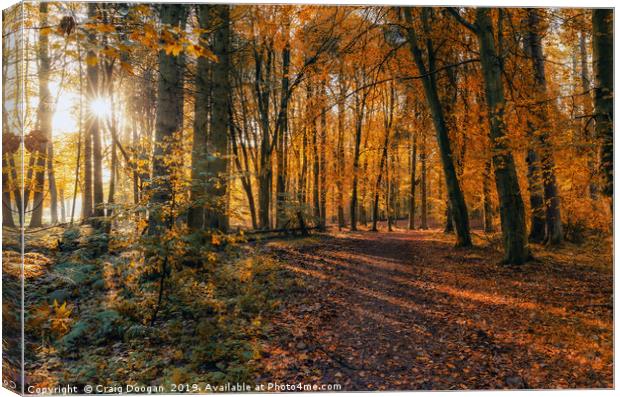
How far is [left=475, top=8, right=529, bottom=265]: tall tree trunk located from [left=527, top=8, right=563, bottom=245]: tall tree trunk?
0.31 meters

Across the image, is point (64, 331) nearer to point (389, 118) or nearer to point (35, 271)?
point (35, 271)

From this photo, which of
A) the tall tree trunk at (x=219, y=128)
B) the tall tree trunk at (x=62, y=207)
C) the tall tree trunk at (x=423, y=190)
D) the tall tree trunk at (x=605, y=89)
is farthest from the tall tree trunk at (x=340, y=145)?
the tall tree trunk at (x=62, y=207)

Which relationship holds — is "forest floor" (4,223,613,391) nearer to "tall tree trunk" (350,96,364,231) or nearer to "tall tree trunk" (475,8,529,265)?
"tall tree trunk" (475,8,529,265)

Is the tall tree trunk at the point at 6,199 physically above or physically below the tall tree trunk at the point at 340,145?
below

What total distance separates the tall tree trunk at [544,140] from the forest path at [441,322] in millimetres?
337

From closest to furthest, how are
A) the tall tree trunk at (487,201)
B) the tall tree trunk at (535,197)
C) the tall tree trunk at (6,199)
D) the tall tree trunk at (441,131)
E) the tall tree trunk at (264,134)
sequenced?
the tall tree trunk at (6,199) < the tall tree trunk at (264,134) < the tall tree trunk at (535,197) < the tall tree trunk at (441,131) < the tall tree trunk at (487,201)

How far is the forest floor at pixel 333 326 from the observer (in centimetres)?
298

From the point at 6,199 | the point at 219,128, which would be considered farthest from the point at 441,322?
the point at 6,199

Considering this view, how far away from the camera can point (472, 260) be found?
157 inches

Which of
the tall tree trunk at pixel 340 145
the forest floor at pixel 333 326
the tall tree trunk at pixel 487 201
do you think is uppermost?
the tall tree trunk at pixel 340 145

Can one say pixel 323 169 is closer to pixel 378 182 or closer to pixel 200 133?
pixel 378 182

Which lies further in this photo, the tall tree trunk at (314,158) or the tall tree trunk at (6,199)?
the tall tree trunk at (314,158)

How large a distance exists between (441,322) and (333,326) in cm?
109

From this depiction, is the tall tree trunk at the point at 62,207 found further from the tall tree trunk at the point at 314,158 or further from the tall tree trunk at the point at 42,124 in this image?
the tall tree trunk at the point at 314,158
